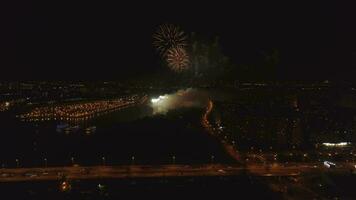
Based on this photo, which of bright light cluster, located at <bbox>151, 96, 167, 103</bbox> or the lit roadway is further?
bright light cluster, located at <bbox>151, 96, 167, 103</bbox>

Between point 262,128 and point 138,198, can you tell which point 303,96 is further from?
point 138,198

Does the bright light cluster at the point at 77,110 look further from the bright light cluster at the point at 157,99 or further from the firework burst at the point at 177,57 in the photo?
the firework burst at the point at 177,57

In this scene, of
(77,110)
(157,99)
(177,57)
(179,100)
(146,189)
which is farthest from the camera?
(157,99)

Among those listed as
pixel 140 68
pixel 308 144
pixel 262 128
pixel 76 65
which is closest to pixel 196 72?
pixel 140 68

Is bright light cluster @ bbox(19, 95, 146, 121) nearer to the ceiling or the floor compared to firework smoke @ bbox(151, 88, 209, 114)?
nearer to the floor

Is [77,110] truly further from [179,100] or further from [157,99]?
[179,100]

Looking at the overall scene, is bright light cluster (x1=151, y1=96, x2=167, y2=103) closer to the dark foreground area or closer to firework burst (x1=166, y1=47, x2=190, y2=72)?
firework burst (x1=166, y1=47, x2=190, y2=72)

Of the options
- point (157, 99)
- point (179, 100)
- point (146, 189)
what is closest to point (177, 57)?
point (179, 100)

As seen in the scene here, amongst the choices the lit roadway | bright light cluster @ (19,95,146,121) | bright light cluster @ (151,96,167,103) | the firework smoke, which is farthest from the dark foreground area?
bright light cluster @ (151,96,167,103)
